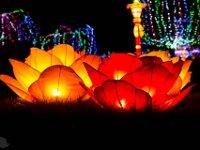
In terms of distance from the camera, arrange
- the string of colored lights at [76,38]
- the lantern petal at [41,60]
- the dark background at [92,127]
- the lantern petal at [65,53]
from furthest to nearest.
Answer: the string of colored lights at [76,38] → the lantern petal at [65,53] → the lantern petal at [41,60] → the dark background at [92,127]

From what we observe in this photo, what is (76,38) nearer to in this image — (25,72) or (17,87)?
(17,87)

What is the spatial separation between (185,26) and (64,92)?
33618 millimetres

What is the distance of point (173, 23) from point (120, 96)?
3104 cm

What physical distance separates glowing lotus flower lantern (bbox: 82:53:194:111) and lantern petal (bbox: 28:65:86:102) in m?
0.31

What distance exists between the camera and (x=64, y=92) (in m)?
4.66

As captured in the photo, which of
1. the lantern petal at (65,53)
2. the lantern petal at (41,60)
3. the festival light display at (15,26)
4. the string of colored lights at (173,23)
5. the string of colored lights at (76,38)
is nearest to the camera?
the lantern petal at (41,60)

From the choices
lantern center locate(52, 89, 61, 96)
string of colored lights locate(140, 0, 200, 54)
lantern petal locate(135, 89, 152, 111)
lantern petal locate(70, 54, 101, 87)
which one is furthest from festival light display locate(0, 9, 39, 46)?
string of colored lights locate(140, 0, 200, 54)

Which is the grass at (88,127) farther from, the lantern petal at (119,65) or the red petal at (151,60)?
the red petal at (151,60)

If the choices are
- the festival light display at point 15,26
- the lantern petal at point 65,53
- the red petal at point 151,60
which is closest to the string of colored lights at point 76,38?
the festival light display at point 15,26

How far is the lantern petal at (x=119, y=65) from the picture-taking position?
171 inches

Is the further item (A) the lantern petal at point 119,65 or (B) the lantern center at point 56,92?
(B) the lantern center at point 56,92

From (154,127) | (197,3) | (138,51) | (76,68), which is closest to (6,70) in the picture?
(138,51)

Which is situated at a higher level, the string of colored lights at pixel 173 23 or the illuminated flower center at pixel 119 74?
the illuminated flower center at pixel 119 74

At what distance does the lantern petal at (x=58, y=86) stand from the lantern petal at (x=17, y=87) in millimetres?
254
